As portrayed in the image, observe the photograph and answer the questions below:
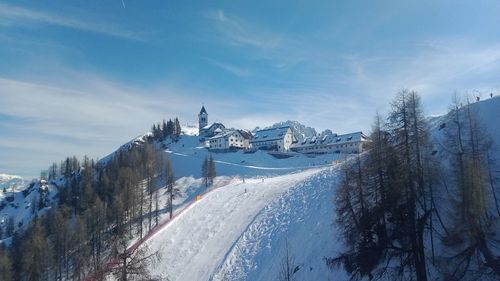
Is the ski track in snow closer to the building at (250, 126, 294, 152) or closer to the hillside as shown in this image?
the hillside

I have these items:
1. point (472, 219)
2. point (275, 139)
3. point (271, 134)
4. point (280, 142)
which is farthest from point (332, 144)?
point (472, 219)

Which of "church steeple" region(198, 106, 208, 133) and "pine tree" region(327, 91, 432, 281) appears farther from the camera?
"church steeple" region(198, 106, 208, 133)

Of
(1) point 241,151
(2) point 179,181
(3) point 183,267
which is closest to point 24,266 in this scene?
(3) point 183,267

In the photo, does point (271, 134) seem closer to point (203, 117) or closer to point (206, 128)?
point (206, 128)

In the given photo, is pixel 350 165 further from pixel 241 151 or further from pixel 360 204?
pixel 241 151

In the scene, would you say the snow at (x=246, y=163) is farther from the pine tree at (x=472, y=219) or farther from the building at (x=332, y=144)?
the pine tree at (x=472, y=219)

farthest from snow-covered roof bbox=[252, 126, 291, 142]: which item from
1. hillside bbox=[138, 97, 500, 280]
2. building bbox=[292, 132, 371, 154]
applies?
hillside bbox=[138, 97, 500, 280]
